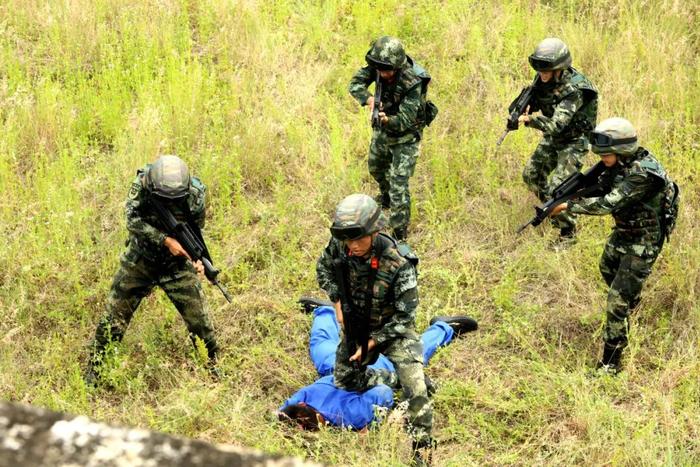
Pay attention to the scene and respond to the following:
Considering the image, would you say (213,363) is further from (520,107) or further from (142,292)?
(520,107)

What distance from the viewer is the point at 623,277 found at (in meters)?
5.24

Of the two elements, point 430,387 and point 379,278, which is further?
point 430,387

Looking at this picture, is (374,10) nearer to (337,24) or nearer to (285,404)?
(337,24)

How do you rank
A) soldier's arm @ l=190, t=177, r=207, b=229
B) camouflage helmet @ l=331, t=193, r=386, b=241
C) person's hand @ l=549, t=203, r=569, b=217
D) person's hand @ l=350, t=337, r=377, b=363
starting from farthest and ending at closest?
1. person's hand @ l=549, t=203, r=569, b=217
2. soldier's arm @ l=190, t=177, r=207, b=229
3. person's hand @ l=350, t=337, r=377, b=363
4. camouflage helmet @ l=331, t=193, r=386, b=241

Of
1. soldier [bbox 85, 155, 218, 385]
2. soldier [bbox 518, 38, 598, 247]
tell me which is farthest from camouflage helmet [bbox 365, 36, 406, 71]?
soldier [bbox 85, 155, 218, 385]

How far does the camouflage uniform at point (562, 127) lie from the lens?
642cm

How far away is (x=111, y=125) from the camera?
7.76 meters

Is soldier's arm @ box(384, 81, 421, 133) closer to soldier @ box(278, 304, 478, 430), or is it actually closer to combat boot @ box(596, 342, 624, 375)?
soldier @ box(278, 304, 478, 430)

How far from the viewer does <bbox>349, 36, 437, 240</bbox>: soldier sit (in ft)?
21.2

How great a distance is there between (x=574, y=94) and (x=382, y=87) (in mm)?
1556

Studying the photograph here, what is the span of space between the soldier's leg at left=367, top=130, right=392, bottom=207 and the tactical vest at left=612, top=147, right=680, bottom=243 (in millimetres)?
2373

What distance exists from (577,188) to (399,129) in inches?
68.1

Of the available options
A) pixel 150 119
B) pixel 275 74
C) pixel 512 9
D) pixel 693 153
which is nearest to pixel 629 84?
pixel 693 153

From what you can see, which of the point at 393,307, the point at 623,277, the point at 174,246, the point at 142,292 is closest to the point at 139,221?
the point at 174,246
